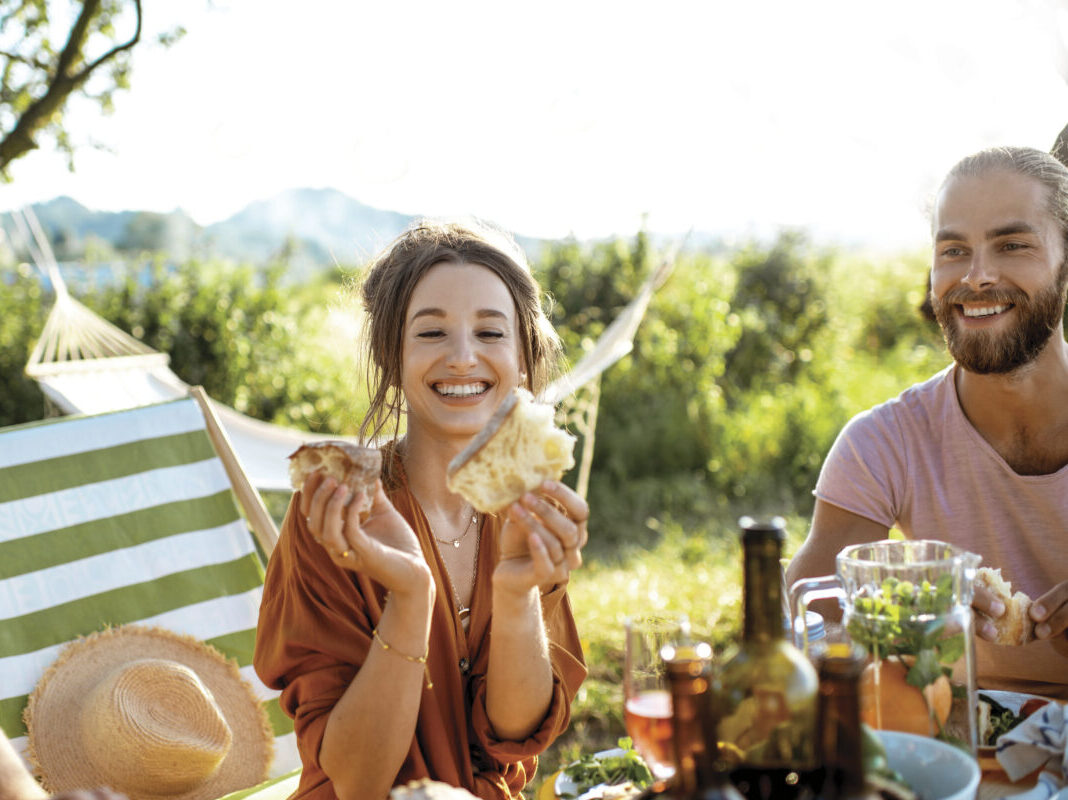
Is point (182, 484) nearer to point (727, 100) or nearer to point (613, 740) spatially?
point (613, 740)

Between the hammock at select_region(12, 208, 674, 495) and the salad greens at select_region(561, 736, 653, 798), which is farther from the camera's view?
the hammock at select_region(12, 208, 674, 495)

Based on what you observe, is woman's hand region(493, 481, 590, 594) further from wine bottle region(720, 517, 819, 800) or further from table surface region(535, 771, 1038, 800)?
table surface region(535, 771, 1038, 800)

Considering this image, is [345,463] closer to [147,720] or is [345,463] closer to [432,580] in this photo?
[432,580]

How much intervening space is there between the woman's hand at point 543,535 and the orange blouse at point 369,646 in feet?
1.13

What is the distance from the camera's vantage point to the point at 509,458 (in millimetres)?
1385

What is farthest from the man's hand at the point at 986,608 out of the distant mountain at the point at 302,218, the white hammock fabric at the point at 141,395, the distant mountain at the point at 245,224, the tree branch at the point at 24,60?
the distant mountain at the point at 302,218

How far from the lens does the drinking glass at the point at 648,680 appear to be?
3.85 feet

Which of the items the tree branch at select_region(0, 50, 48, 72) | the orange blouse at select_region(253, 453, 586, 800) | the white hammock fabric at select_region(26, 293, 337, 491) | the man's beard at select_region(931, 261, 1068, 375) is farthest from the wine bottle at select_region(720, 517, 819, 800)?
the tree branch at select_region(0, 50, 48, 72)

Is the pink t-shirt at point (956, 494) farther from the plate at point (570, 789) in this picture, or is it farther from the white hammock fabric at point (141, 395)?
the white hammock fabric at point (141, 395)

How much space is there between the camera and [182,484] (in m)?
2.79

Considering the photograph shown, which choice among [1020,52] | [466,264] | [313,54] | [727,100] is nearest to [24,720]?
[466,264]

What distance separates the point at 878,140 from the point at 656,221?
79.3 inches

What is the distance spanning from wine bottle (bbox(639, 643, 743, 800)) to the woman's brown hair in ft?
4.09

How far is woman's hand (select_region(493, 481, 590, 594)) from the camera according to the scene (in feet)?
4.56
